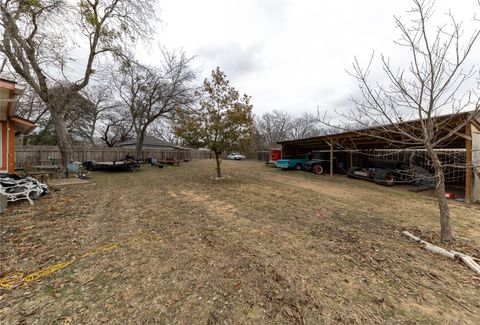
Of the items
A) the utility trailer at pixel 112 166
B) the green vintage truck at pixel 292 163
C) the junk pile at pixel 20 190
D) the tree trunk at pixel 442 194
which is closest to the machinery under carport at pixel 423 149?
the tree trunk at pixel 442 194

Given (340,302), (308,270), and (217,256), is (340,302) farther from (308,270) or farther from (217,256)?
(217,256)

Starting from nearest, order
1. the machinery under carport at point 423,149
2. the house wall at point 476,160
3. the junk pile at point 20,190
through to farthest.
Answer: the machinery under carport at point 423,149, the junk pile at point 20,190, the house wall at point 476,160

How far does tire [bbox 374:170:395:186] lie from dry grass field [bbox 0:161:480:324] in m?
6.07

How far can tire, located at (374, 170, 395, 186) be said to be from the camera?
35.1 ft

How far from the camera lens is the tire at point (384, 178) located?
1069cm

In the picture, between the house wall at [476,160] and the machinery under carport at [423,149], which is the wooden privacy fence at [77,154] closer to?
the machinery under carport at [423,149]

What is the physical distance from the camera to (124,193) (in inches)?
294

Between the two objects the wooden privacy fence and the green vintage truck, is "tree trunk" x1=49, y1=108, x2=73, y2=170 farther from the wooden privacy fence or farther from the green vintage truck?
the green vintage truck

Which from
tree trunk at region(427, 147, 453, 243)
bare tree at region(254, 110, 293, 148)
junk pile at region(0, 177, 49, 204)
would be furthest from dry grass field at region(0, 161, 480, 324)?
bare tree at region(254, 110, 293, 148)

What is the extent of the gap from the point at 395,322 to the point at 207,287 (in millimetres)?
1874

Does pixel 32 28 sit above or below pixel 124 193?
above

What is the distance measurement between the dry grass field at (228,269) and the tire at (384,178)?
607cm

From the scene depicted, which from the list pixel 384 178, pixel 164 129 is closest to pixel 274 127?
pixel 164 129

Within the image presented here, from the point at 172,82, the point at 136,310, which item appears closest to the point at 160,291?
the point at 136,310
